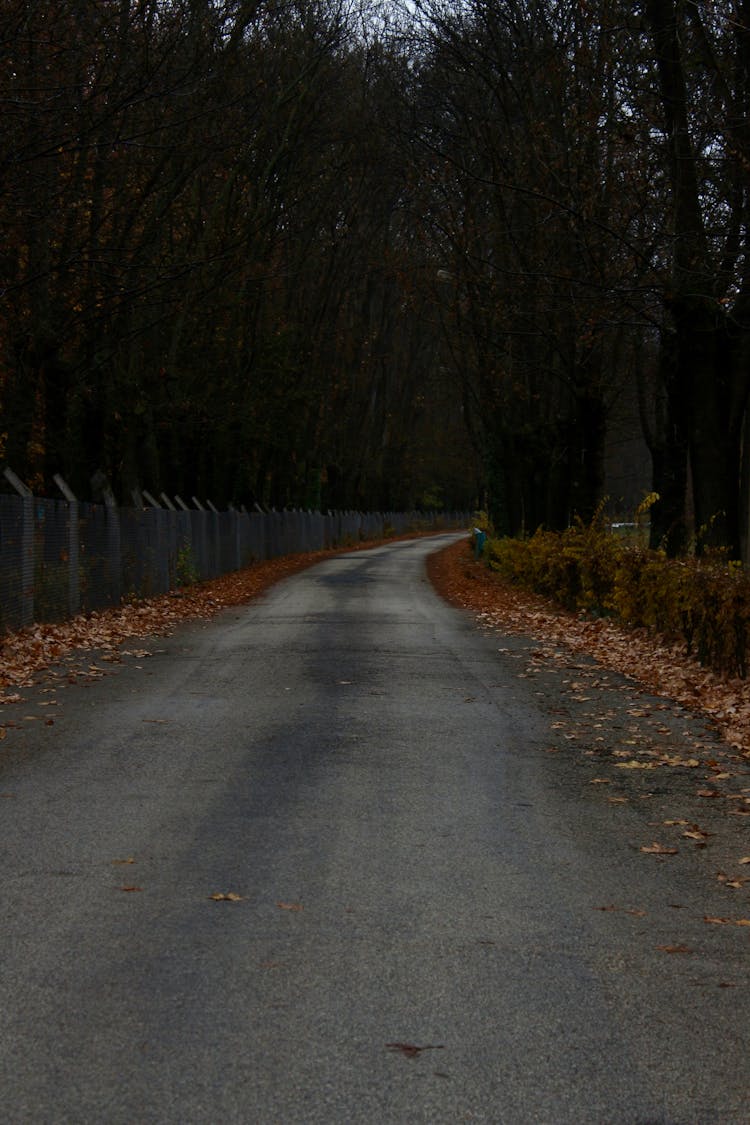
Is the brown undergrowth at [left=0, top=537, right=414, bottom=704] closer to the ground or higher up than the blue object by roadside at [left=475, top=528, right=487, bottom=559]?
closer to the ground

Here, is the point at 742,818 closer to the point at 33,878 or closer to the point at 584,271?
the point at 33,878

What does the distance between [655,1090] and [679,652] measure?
11.7 metres

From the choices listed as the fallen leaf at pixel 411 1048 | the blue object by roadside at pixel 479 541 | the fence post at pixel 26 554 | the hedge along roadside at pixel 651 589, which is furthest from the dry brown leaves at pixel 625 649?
the blue object by roadside at pixel 479 541

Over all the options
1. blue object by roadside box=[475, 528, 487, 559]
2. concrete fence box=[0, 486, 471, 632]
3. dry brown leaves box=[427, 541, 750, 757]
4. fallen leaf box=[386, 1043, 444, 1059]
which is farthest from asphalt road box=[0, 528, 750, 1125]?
blue object by roadside box=[475, 528, 487, 559]

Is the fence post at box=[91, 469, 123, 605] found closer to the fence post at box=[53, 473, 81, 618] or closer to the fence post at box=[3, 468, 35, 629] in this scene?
the fence post at box=[53, 473, 81, 618]

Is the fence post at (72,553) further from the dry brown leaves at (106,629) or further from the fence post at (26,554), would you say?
the fence post at (26,554)

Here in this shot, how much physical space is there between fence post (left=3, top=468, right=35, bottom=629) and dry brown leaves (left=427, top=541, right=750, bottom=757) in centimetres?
686

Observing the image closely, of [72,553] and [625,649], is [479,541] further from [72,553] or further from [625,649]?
[625,649]

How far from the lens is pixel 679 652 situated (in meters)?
15.5

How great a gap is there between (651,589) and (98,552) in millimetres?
9592

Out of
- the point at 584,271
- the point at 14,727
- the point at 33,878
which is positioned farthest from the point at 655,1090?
the point at 584,271

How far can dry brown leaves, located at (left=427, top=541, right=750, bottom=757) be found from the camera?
38.9ft

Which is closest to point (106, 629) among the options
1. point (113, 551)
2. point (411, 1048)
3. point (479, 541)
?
point (113, 551)

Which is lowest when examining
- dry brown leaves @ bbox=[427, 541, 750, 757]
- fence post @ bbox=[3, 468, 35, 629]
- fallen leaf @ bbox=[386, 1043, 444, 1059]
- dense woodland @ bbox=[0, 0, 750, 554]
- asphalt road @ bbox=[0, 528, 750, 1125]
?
dry brown leaves @ bbox=[427, 541, 750, 757]
